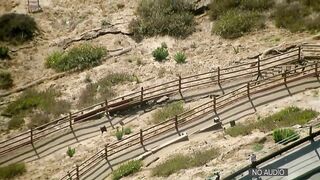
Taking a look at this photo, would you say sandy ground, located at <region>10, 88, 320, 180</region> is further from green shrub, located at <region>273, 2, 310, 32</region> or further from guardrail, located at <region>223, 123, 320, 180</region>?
green shrub, located at <region>273, 2, 310, 32</region>

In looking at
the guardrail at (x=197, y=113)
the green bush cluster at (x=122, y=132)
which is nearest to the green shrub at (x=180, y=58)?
the guardrail at (x=197, y=113)

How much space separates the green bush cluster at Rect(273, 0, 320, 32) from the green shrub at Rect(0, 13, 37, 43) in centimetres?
1483

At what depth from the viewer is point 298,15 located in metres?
32.6

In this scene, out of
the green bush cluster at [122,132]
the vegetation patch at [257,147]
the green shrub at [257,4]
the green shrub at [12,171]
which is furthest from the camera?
the green shrub at [257,4]

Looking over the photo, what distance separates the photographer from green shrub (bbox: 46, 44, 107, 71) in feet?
107

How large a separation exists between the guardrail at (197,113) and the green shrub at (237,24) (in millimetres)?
6399

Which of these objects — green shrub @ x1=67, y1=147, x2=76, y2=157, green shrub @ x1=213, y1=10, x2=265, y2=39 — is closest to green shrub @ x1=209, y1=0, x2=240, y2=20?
green shrub @ x1=213, y1=10, x2=265, y2=39

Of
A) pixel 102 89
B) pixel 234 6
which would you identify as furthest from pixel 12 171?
pixel 234 6

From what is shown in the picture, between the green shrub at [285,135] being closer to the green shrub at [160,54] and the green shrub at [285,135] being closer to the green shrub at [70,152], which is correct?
the green shrub at [70,152]

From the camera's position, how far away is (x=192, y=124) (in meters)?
24.8

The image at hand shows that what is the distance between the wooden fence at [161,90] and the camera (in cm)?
2711

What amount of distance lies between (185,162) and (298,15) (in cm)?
1591

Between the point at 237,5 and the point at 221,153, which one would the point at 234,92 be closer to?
the point at 221,153

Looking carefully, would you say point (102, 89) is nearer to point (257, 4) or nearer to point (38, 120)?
point (38, 120)
